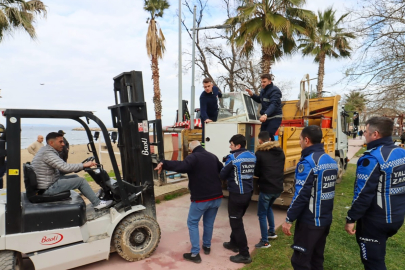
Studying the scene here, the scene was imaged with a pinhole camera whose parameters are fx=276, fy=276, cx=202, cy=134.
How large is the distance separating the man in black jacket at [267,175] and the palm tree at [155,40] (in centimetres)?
1324

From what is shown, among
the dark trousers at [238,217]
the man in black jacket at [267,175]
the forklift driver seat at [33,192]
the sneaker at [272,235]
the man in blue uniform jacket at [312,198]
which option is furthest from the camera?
the sneaker at [272,235]

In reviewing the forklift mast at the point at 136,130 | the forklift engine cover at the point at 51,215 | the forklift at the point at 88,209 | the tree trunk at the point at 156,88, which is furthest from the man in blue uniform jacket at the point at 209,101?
the tree trunk at the point at 156,88

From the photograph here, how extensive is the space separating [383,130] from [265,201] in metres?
2.09

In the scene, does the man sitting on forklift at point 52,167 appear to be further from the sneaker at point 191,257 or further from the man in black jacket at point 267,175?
the man in black jacket at point 267,175

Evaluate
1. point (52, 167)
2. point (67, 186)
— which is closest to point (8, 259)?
point (67, 186)

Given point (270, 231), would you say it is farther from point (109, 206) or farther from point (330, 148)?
point (330, 148)

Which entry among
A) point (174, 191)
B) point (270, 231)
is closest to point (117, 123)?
point (270, 231)

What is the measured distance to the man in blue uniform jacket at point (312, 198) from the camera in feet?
8.94

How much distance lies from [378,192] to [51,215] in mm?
3590

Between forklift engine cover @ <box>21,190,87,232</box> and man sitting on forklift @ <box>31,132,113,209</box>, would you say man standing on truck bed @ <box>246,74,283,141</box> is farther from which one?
forklift engine cover @ <box>21,190,87,232</box>

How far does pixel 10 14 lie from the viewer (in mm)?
10852

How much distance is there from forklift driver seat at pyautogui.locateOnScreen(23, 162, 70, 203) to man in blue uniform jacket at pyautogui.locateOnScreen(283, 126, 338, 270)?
2.85m

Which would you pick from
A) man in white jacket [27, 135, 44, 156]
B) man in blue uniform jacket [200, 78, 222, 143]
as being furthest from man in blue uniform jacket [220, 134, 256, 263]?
man in white jacket [27, 135, 44, 156]

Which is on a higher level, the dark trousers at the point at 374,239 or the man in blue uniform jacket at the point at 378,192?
the man in blue uniform jacket at the point at 378,192
